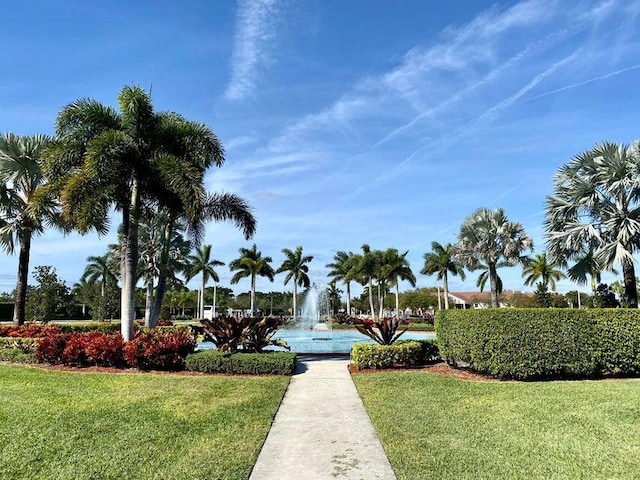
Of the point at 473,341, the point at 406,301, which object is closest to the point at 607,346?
the point at 473,341

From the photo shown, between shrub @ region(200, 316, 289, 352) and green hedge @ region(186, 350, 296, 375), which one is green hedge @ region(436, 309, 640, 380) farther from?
shrub @ region(200, 316, 289, 352)

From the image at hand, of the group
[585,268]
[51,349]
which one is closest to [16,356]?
[51,349]

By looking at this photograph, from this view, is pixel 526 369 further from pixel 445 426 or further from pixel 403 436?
pixel 403 436

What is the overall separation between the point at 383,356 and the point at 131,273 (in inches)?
301

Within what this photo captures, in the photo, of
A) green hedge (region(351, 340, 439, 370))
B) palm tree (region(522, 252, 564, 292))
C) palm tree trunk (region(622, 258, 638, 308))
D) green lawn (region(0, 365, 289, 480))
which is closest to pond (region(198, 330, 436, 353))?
green hedge (region(351, 340, 439, 370))

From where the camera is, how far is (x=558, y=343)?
9.48m

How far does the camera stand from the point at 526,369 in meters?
9.43

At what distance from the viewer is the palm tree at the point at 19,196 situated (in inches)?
682

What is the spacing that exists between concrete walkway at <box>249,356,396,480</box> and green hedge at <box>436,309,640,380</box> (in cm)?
325

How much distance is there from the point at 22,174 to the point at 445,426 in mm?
18257

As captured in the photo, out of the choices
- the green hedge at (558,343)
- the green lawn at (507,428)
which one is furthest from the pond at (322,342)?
the green lawn at (507,428)

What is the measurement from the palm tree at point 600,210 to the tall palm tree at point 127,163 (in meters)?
10.9

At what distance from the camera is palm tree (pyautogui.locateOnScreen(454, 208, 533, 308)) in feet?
102

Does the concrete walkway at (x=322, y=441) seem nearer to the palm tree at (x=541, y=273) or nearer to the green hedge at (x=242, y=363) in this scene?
the green hedge at (x=242, y=363)
